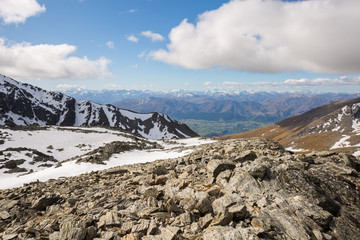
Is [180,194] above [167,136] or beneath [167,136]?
above

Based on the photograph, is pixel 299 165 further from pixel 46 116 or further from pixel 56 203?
pixel 46 116

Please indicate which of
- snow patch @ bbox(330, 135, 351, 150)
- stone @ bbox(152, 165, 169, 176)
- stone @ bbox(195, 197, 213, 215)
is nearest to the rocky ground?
stone @ bbox(195, 197, 213, 215)

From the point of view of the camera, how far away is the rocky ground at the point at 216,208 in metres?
7.77

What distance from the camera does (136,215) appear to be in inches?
359

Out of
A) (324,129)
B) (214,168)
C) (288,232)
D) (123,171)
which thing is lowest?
(324,129)

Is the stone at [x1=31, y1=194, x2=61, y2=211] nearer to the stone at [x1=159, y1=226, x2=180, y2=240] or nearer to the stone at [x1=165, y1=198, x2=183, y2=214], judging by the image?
the stone at [x1=165, y1=198, x2=183, y2=214]

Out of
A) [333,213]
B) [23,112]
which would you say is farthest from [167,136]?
[333,213]

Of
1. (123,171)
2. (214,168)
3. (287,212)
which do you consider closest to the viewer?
(287,212)

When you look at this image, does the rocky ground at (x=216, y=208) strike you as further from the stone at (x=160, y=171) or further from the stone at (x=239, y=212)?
the stone at (x=160, y=171)

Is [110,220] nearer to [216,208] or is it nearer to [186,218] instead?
[186,218]

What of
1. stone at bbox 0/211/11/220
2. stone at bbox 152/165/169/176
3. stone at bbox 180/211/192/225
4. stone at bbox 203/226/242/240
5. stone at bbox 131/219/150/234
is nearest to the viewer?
stone at bbox 203/226/242/240

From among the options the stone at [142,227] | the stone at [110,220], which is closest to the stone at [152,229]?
the stone at [142,227]

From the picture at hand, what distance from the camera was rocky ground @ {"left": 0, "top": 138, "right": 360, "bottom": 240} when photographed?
777 centimetres

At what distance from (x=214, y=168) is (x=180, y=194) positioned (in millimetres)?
3444
